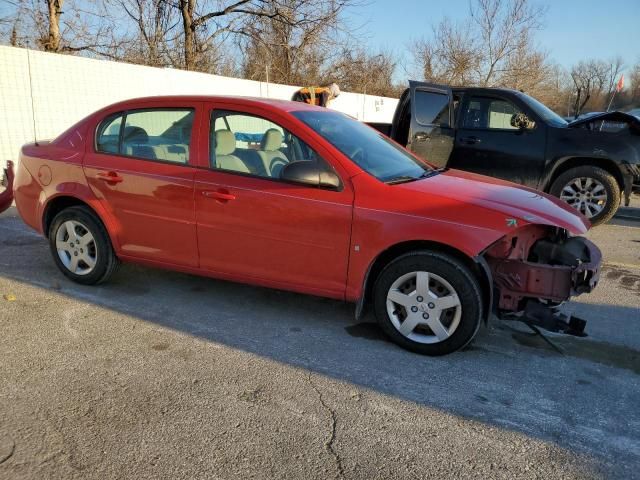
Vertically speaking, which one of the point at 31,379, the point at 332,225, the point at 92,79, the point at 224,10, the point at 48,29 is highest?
the point at 224,10

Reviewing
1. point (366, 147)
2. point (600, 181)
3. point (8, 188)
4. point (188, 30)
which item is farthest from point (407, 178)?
point (188, 30)

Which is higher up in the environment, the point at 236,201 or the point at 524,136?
the point at 524,136

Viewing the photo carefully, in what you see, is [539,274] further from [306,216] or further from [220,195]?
[220,195]

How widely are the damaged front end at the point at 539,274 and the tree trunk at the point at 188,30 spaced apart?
63.8ft

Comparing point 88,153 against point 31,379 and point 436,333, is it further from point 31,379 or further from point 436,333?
point 436,333

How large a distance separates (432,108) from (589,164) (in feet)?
7.77

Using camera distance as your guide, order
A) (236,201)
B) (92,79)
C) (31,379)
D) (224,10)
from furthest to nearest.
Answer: (224,10) < (92,79) < (236,201) < (31,379)

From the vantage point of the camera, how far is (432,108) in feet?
25.6

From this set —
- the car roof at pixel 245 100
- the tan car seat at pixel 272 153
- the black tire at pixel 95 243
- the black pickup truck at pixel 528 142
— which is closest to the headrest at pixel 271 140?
the tan car seat at pixel 272 153

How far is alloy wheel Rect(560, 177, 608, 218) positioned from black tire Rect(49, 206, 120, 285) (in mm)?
6119

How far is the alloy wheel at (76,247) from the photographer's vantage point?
451 centimetres

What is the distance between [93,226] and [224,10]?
756 inches

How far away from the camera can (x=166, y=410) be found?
2.76 meters

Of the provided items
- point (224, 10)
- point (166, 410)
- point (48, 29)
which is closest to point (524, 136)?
point (166, 410)
